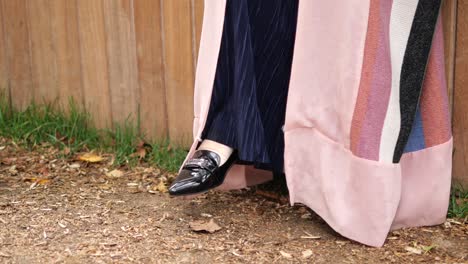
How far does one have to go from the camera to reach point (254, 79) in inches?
93.6

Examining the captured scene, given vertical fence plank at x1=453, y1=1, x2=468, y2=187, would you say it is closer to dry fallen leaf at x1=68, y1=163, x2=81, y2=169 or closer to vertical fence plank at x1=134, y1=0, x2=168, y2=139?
vertical fence plank at x1=134, y1=0, x2=168, y2=139

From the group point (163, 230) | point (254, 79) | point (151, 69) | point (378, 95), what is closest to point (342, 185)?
point (378, 95)

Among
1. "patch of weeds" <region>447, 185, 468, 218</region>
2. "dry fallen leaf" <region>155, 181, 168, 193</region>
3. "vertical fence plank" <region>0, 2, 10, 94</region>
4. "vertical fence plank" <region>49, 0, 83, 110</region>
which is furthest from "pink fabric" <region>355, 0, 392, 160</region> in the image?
"vertical fence plank" <region>0, 2, 10, 94</region>

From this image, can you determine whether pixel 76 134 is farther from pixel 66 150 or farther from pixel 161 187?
pixel 161 187

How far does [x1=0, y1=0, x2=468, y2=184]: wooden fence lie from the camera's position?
295 centimetres

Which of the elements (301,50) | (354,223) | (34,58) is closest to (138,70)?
(34,58)

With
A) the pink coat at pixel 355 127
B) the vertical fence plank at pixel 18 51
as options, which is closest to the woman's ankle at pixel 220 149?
the pink coat at pixel 355 127

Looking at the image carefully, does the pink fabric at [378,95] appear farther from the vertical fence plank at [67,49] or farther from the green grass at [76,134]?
the vertical fence plank at [67,49]

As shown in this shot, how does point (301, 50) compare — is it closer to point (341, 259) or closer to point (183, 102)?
point (341, 259)

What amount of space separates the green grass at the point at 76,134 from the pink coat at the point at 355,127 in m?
0.68

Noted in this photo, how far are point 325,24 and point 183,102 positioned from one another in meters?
0.89

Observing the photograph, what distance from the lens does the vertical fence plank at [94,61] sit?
3121 mm

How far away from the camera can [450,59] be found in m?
2.38

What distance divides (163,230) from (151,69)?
830 mm
